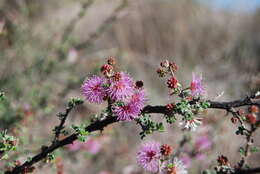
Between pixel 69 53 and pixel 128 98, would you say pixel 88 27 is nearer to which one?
pixel 69 53

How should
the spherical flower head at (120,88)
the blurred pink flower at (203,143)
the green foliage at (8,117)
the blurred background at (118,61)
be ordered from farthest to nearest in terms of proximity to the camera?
1. the blurred background at (118,61)
2. the blurred pink flower at (203,143)
3. the green foliage at (8,117)
4. the spherical flower head at (120,88)

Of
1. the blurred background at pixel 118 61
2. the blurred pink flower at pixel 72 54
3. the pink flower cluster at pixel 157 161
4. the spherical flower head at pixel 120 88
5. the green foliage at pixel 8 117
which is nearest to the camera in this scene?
the spherical flower head at pixel 120 88

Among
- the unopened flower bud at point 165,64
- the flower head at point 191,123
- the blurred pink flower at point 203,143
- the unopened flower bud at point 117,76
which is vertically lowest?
the flower head at point 191,123

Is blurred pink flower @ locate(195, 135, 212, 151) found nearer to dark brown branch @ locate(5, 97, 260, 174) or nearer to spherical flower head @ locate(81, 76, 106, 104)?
dark brown branch @ locate(5, 97, 260, 174)

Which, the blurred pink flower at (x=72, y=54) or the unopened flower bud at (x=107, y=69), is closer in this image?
the unopened flower bud at (x=107, y=69)

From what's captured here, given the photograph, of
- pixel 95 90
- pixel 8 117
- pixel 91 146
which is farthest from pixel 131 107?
pixel 91 146

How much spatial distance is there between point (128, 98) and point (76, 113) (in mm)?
3938

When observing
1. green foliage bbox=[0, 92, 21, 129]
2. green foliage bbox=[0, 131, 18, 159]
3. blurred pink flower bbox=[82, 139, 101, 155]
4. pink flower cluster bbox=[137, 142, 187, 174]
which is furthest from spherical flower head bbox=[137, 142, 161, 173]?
blurred pink flower bbox=[82, 139, 101, 155]

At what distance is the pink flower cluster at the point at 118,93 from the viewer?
134cm

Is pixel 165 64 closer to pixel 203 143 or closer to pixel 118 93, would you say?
pixel 118 93

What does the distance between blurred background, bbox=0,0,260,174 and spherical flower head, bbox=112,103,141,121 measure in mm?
196

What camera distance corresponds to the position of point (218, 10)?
34.0 ft

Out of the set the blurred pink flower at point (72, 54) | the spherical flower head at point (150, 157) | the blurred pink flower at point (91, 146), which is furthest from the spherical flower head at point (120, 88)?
the blurred pink flower at point (72, 54)

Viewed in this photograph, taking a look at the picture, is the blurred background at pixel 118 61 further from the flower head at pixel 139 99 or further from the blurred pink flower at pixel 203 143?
the flower head at pixel 139 99
